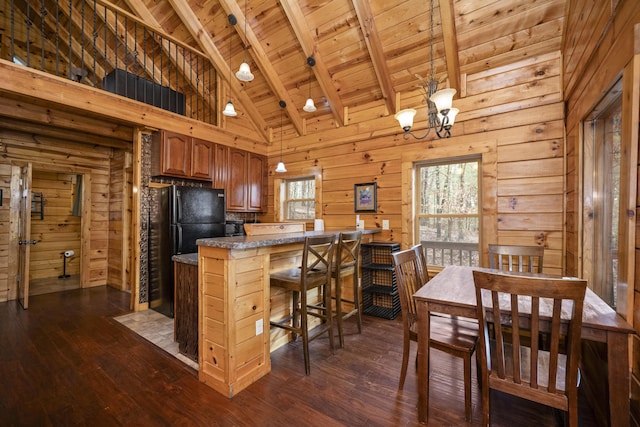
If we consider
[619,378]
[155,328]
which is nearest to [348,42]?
[619,378]

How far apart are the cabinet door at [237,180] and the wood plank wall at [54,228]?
354 centimetres

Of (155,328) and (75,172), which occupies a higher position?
(75,172)

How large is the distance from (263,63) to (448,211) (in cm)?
315

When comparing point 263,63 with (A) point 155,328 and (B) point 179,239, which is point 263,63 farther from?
(A) point 155,328

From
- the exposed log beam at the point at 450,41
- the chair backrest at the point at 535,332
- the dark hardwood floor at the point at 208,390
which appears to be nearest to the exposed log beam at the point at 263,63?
the exposed log beam at the point at 450,41

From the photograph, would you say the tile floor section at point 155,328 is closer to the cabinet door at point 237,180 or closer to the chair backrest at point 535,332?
the cabinet door at point 237,180

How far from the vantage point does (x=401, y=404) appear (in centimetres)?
177

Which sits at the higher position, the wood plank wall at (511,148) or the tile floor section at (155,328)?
the wood plank wall at (511,148)

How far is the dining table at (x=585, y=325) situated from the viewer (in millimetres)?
1194

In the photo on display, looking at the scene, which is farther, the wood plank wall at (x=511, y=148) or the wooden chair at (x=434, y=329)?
the wood plank wall at (x=511, y=148)

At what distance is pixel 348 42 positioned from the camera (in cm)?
325

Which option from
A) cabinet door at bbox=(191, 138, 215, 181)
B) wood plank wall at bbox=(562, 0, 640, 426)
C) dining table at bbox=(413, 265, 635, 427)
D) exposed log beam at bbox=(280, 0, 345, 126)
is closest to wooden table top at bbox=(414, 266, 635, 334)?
dining table at bbox=(413, 265, 635, 427)

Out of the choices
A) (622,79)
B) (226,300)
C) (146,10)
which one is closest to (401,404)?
(226,300)

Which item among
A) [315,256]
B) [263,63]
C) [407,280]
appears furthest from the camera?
[263,63]
